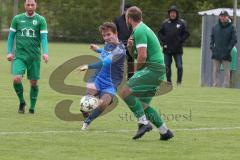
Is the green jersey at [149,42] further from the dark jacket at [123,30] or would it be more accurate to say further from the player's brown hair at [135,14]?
the dark jacket at [123,30]

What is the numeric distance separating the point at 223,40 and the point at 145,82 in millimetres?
12547

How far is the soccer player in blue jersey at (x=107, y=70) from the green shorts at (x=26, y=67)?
2371 mm

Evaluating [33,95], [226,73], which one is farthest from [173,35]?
[33,95]

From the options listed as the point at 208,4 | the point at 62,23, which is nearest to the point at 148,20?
the point at 62,23

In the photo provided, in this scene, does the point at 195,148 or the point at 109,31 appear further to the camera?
the point at 109,31

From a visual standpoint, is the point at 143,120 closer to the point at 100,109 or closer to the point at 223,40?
the point at 100,109

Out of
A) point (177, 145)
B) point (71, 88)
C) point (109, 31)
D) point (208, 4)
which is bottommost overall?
point (208, 4)

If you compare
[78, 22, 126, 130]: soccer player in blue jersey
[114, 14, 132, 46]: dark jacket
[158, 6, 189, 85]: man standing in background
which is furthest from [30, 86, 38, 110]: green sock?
[158, 6, 189, 85]: man standing in background

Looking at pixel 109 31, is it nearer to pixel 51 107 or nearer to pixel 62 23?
pixel 51 107

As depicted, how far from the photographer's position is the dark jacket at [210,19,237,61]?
24.2 metres

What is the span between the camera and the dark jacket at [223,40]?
2417 centimetres

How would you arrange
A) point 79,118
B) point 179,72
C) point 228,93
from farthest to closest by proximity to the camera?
point 179,72 < point 228,93 < point 79,118

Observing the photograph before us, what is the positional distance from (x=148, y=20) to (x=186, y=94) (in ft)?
84.7

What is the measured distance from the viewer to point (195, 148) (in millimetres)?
11359
